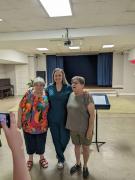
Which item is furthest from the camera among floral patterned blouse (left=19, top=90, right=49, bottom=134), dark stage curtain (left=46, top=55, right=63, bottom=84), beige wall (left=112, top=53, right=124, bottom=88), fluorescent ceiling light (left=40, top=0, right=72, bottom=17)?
dark stage curtain (left=46, top=55, right=63, bottom=84)

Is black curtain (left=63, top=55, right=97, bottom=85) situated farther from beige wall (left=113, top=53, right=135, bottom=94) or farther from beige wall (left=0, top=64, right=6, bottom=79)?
beige wall (left=0, top=64, right=6, bottom=79)

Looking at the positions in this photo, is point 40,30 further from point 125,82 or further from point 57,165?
point 125,82

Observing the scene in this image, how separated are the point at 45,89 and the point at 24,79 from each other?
8145 mm

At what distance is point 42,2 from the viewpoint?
2.90 metres

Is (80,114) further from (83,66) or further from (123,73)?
(83,66)

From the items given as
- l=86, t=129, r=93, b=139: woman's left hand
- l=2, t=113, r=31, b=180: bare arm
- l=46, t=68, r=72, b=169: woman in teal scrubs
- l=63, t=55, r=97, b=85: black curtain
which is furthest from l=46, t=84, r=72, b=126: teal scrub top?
l=63, t=55, r=97, b=85: black curtain

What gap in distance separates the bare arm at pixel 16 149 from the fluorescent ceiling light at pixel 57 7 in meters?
2.84

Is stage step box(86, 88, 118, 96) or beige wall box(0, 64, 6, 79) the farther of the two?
beige wall box(0, 64, 6, 79)

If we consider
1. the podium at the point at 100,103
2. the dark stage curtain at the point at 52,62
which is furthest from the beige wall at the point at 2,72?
the podium at the point at 100,103

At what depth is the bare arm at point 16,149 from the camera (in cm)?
53

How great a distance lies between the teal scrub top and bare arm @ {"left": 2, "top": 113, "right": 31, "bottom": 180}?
5.95 ft

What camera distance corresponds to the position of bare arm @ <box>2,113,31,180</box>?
532 millimetres

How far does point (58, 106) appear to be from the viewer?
2385 mm

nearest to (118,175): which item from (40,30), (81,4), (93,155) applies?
(93,155)
